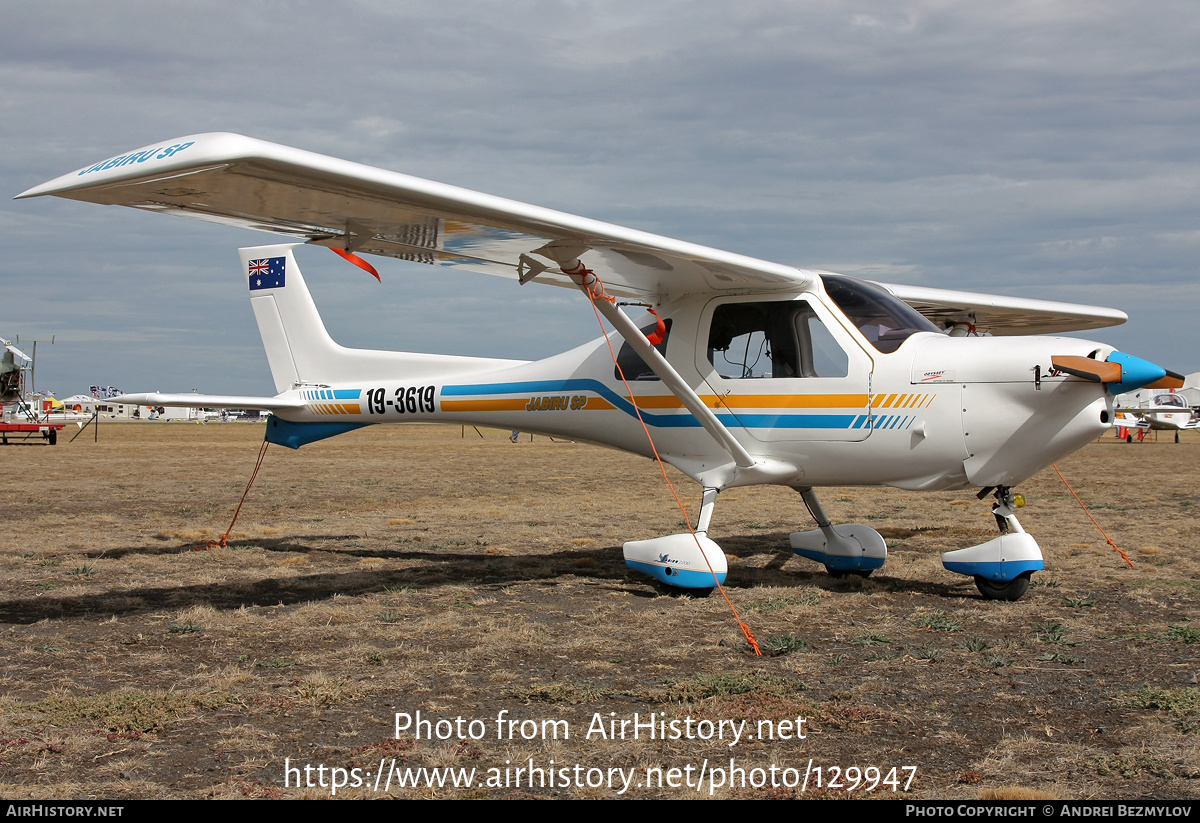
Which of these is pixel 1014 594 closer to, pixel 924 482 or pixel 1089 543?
pixel 924 482

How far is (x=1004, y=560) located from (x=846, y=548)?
1661mm

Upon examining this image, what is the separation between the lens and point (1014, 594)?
297 inches

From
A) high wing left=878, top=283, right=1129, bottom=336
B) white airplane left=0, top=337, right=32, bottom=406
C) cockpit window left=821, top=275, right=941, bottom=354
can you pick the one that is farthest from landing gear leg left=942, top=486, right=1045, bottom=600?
white airplane left=0, top=337, right=32, bottom=406

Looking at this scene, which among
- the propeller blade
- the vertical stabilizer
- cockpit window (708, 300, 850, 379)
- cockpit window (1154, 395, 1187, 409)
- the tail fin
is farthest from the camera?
cockpit window (1154, 395, 1187, 409)

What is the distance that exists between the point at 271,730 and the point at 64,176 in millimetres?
3274

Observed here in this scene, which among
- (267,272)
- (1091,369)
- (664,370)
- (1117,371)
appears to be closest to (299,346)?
(267,272)

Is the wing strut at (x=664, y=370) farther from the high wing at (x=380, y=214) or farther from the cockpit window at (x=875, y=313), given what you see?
the cockpit window at (x=875, y=313)

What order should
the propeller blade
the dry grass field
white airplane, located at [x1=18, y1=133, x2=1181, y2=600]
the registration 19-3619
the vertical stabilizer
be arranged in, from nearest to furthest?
the dry grass field < white airplane, located at [x1=18, y1=133, x2=1181, y2=600] < the propeller blade < the registration 19-3619 < the vertical stabilizer

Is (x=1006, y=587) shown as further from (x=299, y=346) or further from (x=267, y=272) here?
(x=267, y=272)

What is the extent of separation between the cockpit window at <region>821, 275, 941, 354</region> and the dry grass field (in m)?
2.17

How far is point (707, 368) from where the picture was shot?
845 centimetres

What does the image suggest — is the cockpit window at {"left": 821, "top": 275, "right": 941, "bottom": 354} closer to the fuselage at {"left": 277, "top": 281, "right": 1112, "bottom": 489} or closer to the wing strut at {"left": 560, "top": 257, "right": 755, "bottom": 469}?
the fuselage at {"left": 277, "top": 281, "right": 1112, "bottom": 489}

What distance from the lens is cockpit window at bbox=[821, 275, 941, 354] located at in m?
7.81

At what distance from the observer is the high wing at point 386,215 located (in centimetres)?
510
